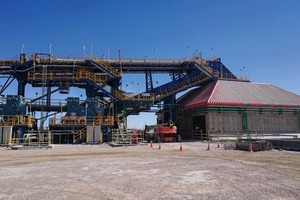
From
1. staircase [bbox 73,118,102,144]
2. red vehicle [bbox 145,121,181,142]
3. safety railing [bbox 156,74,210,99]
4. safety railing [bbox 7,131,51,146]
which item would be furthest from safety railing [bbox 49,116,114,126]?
safety railing [bbox 156,74,210,99]

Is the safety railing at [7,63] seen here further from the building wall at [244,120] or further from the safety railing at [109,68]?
the building wall at [244,120]

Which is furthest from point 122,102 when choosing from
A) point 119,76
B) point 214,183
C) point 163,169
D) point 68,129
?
point 214,183

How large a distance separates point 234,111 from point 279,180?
2499cm

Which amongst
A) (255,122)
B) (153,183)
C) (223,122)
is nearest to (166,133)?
(223,122)

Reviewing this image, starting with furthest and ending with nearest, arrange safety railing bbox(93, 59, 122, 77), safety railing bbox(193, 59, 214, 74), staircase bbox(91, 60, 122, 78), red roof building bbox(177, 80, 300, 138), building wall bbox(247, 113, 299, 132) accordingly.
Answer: safety railing bbox(193, 59, 214, 74) < safety railing bbox(93, 59, 122, 77) < building wall bbox(247, 113, 299, 132) < staircase bbox(91, 60, 122, 78) < red roof building bbox(177, 80, 300, 138)

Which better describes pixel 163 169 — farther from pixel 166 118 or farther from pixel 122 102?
pixel 166 118

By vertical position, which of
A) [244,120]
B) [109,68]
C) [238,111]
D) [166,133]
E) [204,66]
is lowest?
[166,133]

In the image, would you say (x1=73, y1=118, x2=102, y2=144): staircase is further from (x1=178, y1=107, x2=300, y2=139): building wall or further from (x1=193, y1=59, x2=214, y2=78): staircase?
(x1=193, y1=59, x2=214, y2=78): staircase

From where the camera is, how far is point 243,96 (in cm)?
3550

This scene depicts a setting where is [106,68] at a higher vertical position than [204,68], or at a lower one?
lower

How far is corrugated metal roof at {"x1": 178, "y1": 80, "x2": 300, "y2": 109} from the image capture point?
32938 mm

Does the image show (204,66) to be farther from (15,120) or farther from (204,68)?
(15,120)

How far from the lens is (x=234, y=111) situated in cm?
3269

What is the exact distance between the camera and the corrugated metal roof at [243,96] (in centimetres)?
3294
